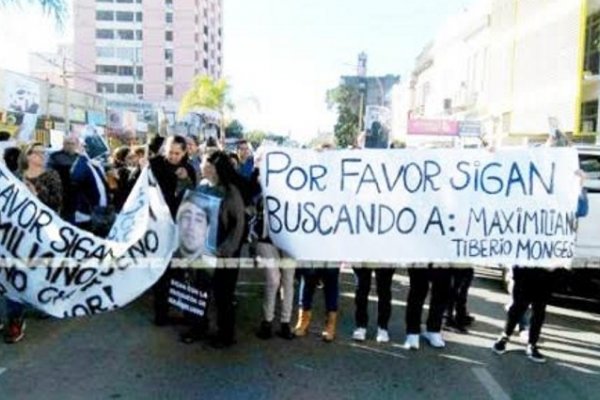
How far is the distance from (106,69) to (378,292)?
110m

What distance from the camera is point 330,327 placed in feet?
22.0

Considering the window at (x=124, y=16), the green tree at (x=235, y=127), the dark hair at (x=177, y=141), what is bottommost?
the dark hair at (x=177, y=141)

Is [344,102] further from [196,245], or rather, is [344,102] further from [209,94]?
[196,245]

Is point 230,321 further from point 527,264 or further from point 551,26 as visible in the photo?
point 551,26

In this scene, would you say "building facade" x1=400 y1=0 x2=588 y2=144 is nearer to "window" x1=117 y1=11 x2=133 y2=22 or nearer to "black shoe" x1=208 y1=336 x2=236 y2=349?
"black shoe" x1=208 y1=336 x2=236 y2=349

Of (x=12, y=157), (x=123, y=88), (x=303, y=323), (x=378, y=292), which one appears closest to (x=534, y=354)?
(x=378, y=292)

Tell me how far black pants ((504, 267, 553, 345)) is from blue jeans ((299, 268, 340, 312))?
155 cm

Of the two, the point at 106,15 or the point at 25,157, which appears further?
the point at 106,15

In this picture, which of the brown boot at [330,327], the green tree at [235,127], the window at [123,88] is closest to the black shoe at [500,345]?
the brown boot at [330,327]

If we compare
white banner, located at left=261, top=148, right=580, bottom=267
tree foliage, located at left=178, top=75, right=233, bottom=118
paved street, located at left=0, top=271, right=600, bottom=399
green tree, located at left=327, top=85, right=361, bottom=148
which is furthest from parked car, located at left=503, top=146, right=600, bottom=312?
green tree, located at left=327, top=85, right=361, bottom=148

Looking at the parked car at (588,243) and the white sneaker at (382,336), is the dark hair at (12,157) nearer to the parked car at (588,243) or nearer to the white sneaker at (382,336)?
the white sneaker at (382,336)

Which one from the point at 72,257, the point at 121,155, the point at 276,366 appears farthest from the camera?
the point at 121,155

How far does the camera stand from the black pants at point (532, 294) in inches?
245

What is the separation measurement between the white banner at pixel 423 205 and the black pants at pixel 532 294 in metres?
0.14
